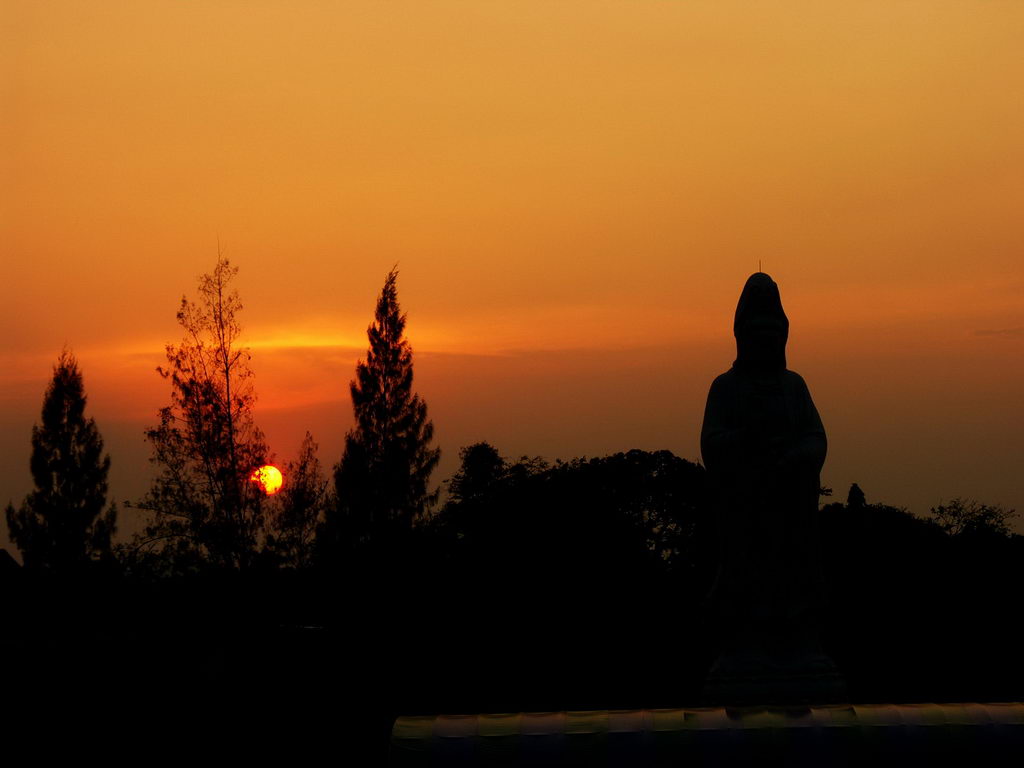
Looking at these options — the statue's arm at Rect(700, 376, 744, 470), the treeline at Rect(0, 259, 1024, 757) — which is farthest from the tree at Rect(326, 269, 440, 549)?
the statue's arm at Rect(700, 376, 744, 470)

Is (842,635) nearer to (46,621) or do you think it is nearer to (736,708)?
(736,708)

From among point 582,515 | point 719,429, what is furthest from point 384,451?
point 719,429

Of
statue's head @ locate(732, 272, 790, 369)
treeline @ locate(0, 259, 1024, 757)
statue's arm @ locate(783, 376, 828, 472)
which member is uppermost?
statue's head @ locate(732, 272, 790, 369)

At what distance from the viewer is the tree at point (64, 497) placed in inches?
1682

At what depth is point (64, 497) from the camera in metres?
43.3

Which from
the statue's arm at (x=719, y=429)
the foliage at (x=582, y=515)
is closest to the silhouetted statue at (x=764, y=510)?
the statue's arm at (x=719, y=429)

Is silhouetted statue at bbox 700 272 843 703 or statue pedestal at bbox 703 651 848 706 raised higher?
silhouetted statue at bbox 700 272 843 703

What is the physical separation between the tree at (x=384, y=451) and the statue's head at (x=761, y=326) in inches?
1090

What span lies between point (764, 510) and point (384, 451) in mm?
30695

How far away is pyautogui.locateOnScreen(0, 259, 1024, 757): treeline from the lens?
2231 cm

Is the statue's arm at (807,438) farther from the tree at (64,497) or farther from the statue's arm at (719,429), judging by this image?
the tree at (64,497)

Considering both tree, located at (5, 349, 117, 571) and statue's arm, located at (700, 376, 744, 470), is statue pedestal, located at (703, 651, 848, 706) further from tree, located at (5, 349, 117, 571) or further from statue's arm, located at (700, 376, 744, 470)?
tree, located at (5, 349, 117, 571)

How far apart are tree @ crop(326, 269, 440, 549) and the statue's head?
27697 mm

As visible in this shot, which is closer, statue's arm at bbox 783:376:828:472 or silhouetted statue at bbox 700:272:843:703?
silhouetted statue at bbox 700:272:843:703
